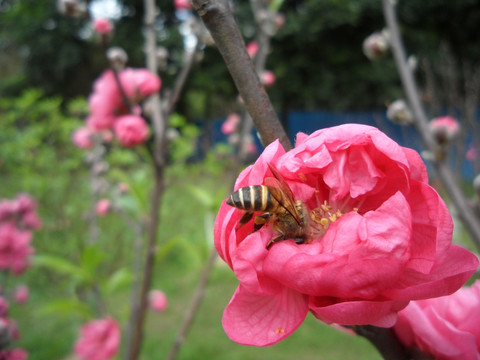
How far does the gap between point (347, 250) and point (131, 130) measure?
1111mm

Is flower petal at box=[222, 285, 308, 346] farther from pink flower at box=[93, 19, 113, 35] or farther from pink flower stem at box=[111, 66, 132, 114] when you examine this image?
pink flower at box=[93, 19, 113, 35]

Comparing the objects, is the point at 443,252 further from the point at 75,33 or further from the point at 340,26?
the point at 75,33

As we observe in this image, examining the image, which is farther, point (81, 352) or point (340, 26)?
point (340, 26)

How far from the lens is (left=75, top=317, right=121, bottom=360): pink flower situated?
6.21 feet

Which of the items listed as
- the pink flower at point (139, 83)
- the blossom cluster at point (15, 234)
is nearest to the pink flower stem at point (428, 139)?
the pink flower at point (139, 83)

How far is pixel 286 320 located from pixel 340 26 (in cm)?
1175

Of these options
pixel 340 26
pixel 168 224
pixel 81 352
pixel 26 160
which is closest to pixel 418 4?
pixel 340 26

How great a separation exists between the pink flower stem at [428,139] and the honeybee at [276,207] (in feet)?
2.01

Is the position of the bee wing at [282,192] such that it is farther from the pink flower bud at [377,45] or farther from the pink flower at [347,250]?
the pink flower bud at [377,45]

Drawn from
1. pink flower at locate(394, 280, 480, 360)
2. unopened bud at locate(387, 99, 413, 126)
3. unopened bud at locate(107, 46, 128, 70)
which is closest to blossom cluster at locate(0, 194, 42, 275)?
unopened bud at locate(107, 46, 128, 70)

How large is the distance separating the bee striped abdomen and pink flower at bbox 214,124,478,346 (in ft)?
0.07

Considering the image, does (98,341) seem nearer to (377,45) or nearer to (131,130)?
(131,130)

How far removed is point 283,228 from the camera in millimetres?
479

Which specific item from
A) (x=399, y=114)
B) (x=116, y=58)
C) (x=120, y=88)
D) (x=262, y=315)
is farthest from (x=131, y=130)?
(x=262, y=315)
